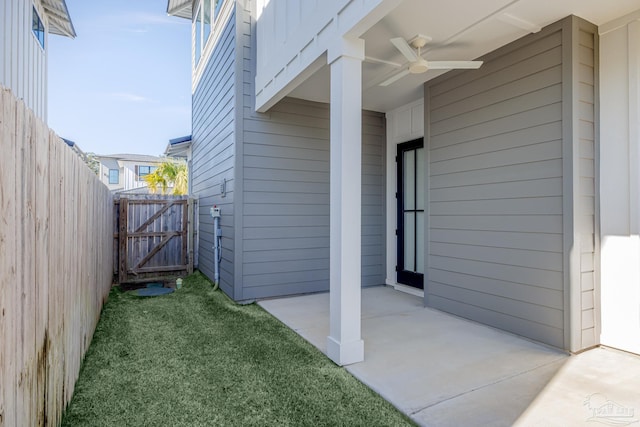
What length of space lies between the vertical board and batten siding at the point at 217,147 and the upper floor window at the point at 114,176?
51.4ft

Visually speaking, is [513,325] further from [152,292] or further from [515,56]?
[152,292]

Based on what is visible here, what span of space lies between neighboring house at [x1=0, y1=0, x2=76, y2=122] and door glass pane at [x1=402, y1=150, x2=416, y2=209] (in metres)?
5.36

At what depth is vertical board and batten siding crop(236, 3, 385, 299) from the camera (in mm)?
4887

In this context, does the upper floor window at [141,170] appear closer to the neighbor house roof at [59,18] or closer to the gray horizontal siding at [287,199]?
the neighbor house roof at [59,18]

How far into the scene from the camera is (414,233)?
207 inches

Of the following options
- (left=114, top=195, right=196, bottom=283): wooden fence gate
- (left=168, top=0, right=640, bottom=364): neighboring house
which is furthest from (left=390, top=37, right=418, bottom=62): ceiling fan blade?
(left=114, top=195, right=196, bottom=283): wooden fence gate

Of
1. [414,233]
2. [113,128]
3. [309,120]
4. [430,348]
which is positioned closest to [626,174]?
[430,348]

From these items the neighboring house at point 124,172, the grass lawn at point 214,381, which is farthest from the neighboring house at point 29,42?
the neighboring house at point 124,172

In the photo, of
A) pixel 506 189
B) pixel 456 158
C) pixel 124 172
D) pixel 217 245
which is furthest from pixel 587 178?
pixel 124 172

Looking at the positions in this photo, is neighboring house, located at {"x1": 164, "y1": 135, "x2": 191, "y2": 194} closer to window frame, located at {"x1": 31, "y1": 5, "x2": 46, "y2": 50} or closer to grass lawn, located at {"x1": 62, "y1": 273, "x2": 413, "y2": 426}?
window frame, located at {"x1": 31, "y1": 5, "x2": 46, "y2": 50}

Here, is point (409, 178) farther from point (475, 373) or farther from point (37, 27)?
point (37, 27)

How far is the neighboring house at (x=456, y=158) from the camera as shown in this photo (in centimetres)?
290

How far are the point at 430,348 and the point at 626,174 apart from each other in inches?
85.3

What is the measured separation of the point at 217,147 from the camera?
5.97 m
